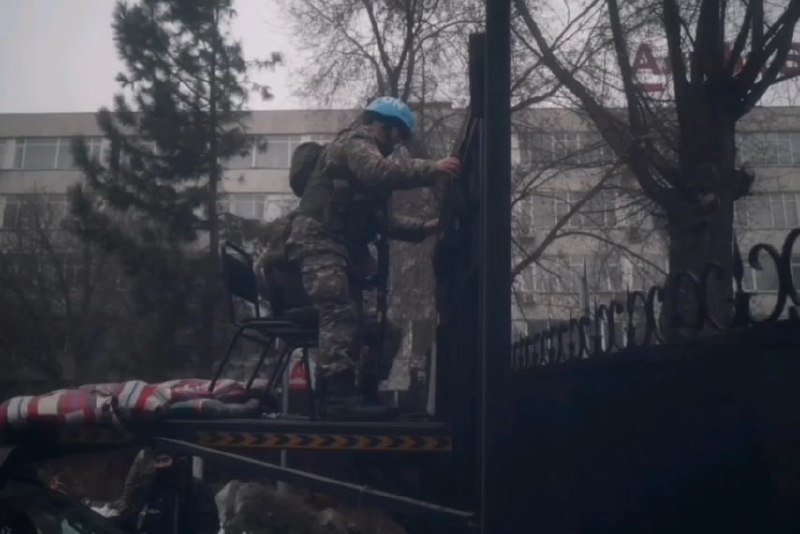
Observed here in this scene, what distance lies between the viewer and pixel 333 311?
3607 mm

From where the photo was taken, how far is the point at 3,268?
24.9 metres

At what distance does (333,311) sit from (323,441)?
68 cm

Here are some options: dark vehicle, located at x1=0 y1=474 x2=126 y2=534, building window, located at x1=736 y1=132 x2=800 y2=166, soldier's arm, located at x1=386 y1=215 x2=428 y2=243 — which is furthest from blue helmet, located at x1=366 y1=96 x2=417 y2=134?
building window, located at x1=736 y1=132 x2=800 y2=166

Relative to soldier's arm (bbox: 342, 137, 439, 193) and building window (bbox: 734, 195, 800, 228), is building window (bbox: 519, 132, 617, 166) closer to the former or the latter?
building window (bbox: 734, 195, 800, 228)

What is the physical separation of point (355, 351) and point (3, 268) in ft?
78.1

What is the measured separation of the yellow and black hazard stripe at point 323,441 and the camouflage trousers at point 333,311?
0.48 m

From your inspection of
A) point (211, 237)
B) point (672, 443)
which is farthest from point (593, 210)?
point (672, 443)

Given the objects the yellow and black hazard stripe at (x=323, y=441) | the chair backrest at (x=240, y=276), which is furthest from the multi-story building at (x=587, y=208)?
the yellow and black hazard stripe at (x=323, y=441)

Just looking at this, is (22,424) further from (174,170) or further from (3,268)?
(3,268)

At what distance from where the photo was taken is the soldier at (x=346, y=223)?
137 inches

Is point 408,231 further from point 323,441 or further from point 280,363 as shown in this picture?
point 323,441

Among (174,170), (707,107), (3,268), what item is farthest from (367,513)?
(3,268)

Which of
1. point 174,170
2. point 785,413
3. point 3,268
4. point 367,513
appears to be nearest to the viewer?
point 785,413

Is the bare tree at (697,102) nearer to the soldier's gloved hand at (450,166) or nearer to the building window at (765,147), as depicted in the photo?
the building window at (765,147)
